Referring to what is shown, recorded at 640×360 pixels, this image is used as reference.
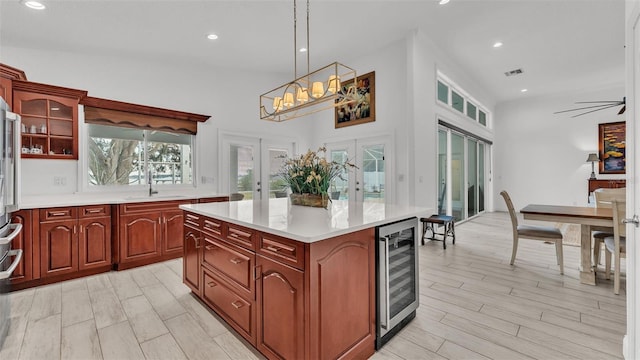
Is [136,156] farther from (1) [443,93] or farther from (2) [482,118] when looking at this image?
(2) [482,118]

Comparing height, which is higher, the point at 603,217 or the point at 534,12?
the point at 534,12

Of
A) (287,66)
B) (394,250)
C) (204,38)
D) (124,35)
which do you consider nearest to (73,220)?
(124,35)

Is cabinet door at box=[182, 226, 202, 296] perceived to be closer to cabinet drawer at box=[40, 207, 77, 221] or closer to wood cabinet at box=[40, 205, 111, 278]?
wood cabinet at box=[40, 205, 111, 278]

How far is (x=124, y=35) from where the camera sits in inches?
136

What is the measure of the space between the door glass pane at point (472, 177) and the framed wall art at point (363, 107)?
123 inches

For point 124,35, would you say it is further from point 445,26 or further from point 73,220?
point 445,26

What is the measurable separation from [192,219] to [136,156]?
7.70 ft

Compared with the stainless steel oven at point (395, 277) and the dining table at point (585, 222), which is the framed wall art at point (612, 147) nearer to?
the dining table at point (585, 222)

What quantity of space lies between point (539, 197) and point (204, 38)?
29.7 ft

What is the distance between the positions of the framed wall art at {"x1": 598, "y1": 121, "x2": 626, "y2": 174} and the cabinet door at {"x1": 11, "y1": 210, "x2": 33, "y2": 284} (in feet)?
35.4

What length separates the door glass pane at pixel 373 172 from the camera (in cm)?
487

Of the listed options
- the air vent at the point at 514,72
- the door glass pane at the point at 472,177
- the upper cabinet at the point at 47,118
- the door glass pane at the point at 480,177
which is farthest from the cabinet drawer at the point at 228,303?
the door glass pane at the point at 480,177

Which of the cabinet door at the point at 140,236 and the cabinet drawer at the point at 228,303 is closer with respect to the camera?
the cabinet drawer at the point at 228,303

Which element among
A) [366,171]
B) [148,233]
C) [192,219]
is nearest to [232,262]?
[192,219]
